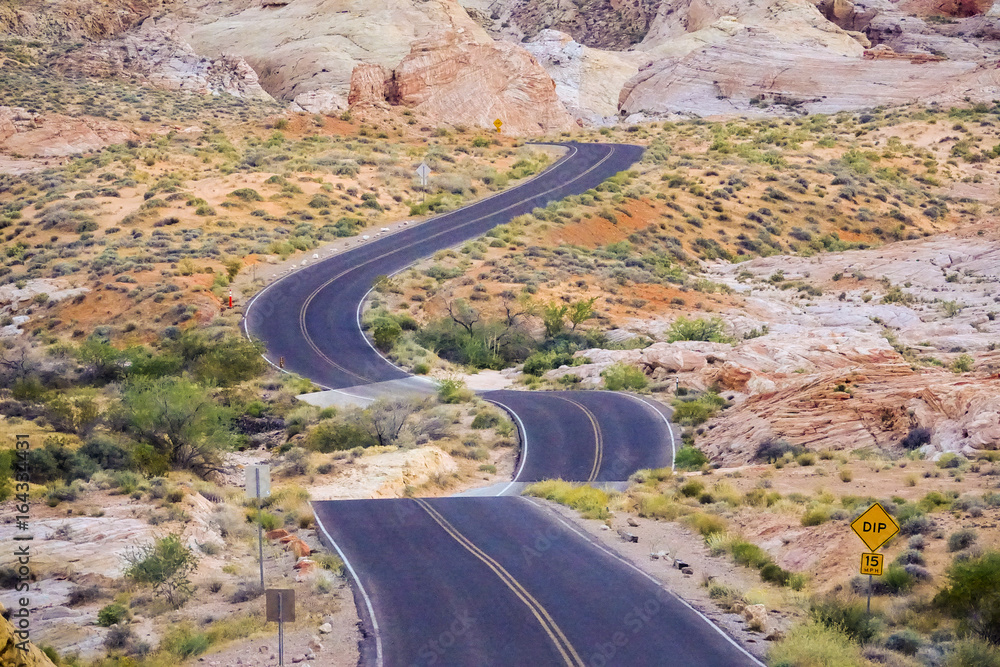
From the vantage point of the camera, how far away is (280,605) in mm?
14617

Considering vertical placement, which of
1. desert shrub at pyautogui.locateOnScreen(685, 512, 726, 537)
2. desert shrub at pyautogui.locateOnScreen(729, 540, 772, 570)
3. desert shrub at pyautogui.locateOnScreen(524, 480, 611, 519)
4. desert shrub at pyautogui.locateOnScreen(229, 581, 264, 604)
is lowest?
desert shrub at pyautogui.locateOnScreen(524, 480, 611, 519)

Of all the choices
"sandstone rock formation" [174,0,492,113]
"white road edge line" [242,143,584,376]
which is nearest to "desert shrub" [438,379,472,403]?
"white road edge line" [242,143,584,376]

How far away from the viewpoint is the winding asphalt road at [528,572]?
624 inches

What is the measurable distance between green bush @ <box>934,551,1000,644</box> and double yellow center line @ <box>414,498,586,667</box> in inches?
221

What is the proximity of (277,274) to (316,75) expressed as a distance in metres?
52.0

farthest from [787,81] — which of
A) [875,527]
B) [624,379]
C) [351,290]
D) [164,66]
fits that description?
[875,527]

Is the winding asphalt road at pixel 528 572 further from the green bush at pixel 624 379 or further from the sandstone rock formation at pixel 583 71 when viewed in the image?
the sandstone rock formation at pixel 583 71

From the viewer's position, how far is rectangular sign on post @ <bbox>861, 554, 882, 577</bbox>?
1588 cm

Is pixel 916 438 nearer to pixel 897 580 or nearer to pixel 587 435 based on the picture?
pixel 587 435

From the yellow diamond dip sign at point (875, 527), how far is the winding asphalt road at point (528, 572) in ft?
8.42

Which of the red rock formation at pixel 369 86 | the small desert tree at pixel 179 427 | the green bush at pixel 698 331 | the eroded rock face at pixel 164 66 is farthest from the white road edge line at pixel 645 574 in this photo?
the eroded rock face at pixel 164 66

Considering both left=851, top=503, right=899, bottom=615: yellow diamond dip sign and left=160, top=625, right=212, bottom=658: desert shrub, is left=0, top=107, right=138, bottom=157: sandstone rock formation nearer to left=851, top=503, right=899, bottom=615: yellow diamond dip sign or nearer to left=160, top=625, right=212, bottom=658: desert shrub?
left=160, top=625, right=212, bottom=658: desert shrub

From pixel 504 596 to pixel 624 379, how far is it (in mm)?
20232

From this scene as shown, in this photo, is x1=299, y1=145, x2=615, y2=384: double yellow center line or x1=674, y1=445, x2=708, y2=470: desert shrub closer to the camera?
x1=674, y1=445, x2=708, y2=470: desert shrub
